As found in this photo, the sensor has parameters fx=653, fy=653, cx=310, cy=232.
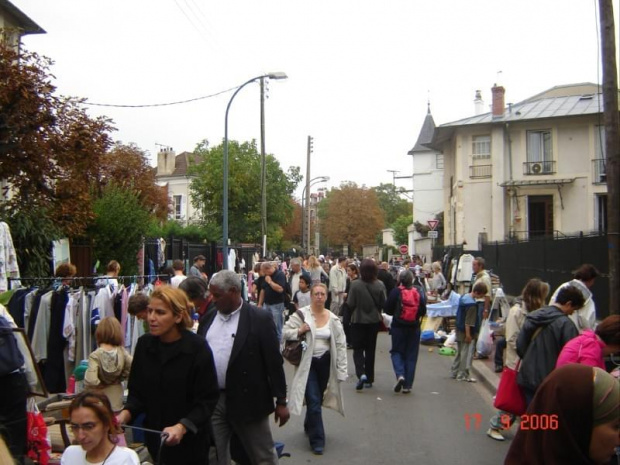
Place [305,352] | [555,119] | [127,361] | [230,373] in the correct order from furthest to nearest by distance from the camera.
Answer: [555,119] < [305,352] < [127,361] < [230,373]

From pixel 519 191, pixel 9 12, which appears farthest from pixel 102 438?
pixel 519 191

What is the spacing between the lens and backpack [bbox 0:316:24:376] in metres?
4.32

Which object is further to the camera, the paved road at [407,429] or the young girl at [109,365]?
the paved road at [407,429]

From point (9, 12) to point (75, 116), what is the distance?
38.5ft

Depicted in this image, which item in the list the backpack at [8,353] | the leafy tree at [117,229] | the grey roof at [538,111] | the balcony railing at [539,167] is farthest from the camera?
the balcony railing at [539,167]

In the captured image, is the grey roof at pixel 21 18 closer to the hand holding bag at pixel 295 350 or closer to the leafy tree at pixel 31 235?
the leafy tree at pixel 31 235

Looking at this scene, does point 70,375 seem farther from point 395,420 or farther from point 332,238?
point 332,238

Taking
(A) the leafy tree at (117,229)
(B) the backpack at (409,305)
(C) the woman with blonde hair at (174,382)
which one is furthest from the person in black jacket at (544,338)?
(A) the leafy tree at (117,229)

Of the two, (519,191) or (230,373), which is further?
(519,191)

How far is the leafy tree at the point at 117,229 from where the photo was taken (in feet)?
57.1


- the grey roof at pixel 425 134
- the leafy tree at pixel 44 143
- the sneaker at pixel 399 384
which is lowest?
the sneaker at pixel 399 384

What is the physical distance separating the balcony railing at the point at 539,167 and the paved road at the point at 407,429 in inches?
1010

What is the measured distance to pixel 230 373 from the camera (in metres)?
4.79

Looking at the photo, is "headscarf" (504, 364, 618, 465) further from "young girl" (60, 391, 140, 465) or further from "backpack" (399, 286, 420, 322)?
"backpack" (399, 286, 420, 322)
